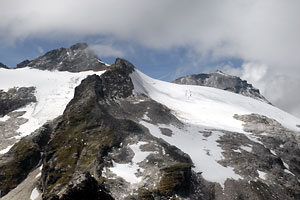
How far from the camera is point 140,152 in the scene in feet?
225

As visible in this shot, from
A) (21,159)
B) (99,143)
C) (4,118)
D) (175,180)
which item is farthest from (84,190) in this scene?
(4,118)

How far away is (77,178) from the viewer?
10.4 metres

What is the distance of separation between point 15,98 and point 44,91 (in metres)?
16.5

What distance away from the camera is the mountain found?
58.9 metres

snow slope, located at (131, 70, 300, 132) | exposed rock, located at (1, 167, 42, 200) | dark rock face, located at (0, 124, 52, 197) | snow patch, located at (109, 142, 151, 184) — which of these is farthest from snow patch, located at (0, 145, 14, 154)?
snow patch, located at (109, 142, 151, 184)

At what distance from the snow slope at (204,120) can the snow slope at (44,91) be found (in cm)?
4181

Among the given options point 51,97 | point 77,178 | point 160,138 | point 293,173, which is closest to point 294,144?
point 293,173

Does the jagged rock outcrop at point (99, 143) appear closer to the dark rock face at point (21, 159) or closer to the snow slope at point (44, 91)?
the dark rock face at point (21, 159)

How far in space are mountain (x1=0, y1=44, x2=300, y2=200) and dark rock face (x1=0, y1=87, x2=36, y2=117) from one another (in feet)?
50.5

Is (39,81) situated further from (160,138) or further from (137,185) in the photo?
(137,185)

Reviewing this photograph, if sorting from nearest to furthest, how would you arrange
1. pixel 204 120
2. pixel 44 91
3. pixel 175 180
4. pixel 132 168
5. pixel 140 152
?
pixel 175 180, pixel 132 168, pixel 140 152, pixel 204 120, pixel 44 91

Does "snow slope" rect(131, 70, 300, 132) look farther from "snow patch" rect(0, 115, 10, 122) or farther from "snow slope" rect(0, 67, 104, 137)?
"snow patch" rect(0, 115, 10, 122)

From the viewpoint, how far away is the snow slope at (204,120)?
72.1m

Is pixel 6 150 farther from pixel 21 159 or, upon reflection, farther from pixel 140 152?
pixel 140 152
